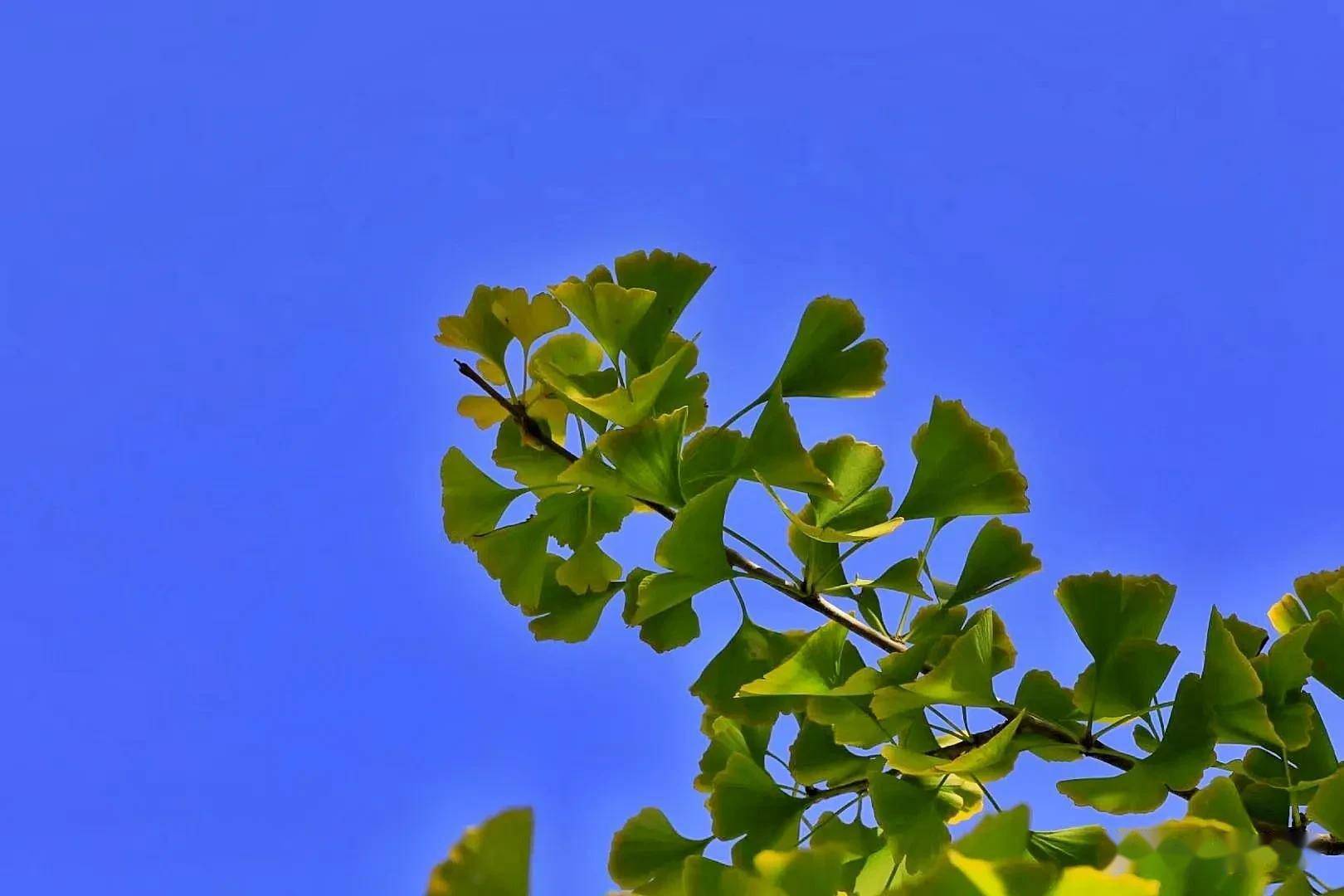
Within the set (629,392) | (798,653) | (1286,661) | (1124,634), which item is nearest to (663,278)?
(629,392)

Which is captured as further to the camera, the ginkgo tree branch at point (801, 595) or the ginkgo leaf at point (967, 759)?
the ginkgo tree branch at point (801, 595)

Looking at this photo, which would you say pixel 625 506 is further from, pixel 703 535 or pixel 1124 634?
pixel 1124 634

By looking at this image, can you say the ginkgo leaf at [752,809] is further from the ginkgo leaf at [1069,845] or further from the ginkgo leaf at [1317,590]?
the ginkgo leaf at [1317,590]

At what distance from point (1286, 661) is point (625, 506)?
0.81 m

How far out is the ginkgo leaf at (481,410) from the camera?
163cm

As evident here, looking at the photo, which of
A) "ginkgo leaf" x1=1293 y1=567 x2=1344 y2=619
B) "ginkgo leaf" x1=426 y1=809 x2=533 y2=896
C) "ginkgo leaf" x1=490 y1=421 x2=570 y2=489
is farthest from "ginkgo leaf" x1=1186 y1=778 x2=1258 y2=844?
"ginkgo leaf" x1=490 y1=421 x2=570 y2=489

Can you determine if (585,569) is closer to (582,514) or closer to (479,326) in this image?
(582,514)

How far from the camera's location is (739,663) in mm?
1417

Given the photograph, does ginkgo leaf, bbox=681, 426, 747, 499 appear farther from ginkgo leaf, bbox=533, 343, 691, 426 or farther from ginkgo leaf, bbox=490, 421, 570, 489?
ginkgo leaf, bbox=490, 421, 570, 489

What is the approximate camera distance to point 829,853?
0.69 m

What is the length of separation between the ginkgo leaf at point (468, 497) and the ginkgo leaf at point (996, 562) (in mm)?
609

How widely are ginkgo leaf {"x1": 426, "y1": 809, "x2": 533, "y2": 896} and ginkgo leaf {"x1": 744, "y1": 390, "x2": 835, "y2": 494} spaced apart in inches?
28.2

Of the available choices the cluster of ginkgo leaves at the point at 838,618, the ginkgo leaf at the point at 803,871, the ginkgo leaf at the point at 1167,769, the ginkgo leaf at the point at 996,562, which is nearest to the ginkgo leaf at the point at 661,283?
the cluster of ginkgo leaves at the point at 838,618

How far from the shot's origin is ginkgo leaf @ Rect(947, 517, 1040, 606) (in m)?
1.41
